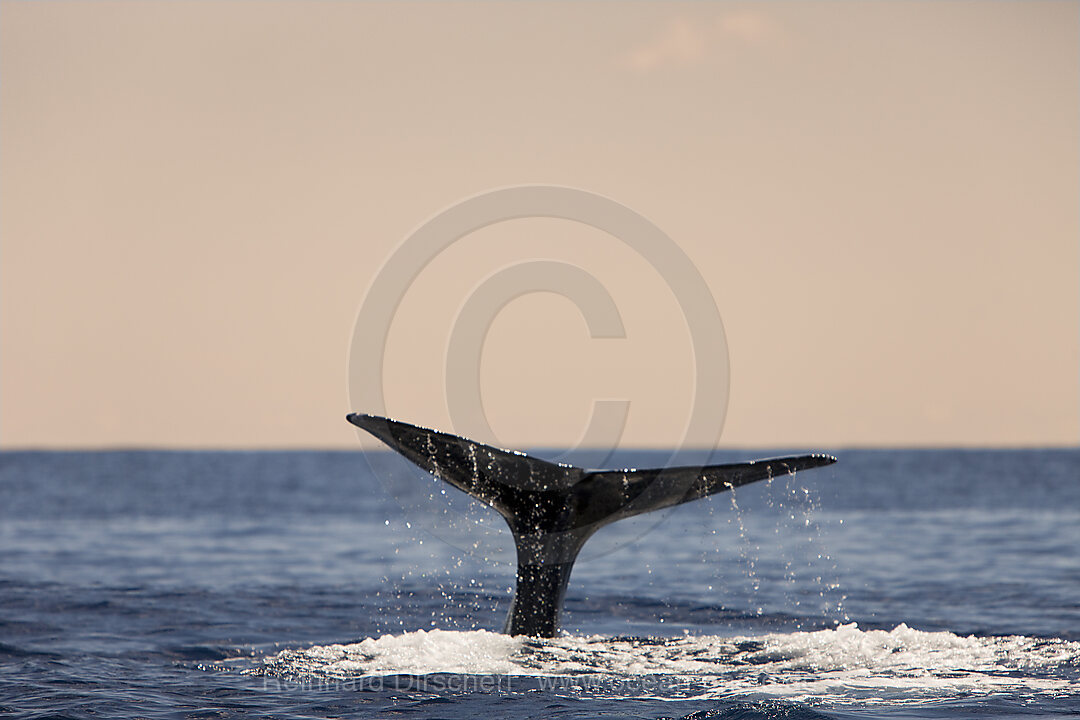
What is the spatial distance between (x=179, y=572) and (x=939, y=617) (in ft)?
43.2

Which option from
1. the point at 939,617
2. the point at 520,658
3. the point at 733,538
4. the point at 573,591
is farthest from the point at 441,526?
the point at 520,658

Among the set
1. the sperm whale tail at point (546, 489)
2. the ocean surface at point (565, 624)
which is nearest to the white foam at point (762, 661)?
the ocean surface at point (565, 624)

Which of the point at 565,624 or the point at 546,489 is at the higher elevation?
the point at 546,489

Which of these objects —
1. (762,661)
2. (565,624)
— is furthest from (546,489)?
(565,624)

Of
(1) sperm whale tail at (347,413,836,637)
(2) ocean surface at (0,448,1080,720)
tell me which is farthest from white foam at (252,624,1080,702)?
(1) sperm whale tail at (347,413,836,637)

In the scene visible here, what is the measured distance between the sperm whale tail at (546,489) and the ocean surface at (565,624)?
21.3 inches

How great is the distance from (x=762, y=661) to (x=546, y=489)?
8.97 ft

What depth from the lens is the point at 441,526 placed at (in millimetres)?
34594

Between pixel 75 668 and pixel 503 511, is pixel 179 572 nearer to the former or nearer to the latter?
pixel 75 668

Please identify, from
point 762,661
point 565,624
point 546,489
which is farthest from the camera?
point 565,624

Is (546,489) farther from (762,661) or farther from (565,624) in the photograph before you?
(565,624)

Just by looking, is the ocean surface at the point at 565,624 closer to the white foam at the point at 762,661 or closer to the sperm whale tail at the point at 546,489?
the white foam at the point at 762,661

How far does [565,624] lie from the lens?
45.1 feet

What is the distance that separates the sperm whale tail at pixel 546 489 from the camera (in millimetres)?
9562
